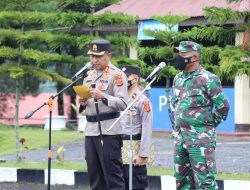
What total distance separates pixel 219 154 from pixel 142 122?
27.1 ft

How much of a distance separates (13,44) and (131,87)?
10.4 m

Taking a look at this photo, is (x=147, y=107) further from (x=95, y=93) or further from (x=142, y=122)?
(x=95, y=93)

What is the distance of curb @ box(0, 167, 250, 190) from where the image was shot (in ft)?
35.0

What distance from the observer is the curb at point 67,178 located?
35.0ft

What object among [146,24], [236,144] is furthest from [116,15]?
[146,24]

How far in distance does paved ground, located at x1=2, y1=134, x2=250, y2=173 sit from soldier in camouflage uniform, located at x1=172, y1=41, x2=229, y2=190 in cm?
537

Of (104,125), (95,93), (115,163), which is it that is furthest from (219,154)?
(95,93)

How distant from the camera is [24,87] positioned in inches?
1191

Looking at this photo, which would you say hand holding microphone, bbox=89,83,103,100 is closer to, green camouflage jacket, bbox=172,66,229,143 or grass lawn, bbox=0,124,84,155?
green camouflage jacket, bbox=172,66,229,143

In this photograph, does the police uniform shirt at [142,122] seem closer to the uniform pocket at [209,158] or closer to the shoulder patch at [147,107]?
the shoulder patch at [147,107]

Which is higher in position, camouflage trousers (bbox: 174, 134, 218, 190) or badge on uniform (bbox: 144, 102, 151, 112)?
badge on uniform (bbox: 144, 102, 151, 112)

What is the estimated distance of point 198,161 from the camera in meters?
7.93

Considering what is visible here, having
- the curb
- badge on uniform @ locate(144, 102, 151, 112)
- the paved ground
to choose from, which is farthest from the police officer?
the paved ground

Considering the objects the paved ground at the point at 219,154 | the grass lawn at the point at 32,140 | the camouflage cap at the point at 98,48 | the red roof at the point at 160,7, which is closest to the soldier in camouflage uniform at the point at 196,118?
the camouflage cap at the point at 98,48
